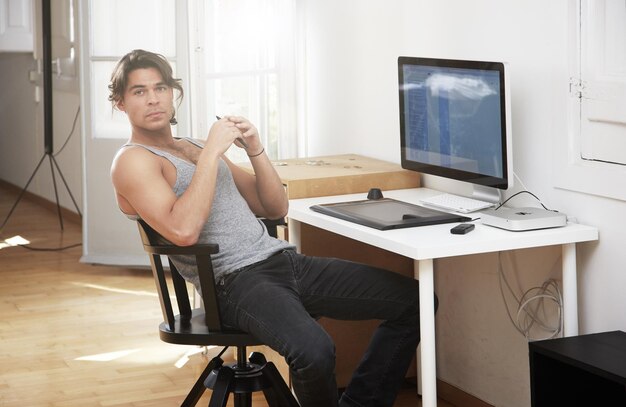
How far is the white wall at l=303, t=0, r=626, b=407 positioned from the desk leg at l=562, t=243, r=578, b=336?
7 cm

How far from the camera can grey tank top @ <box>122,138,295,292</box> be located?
8.98 feet

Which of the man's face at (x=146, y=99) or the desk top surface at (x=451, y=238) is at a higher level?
the man's face at (x=146, y=99)

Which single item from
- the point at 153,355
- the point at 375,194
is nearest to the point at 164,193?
the point at 375,194

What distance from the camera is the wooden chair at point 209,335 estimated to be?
8.52ft

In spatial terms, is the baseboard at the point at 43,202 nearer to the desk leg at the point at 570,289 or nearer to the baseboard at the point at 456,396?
the baseboard at the point at 456,396

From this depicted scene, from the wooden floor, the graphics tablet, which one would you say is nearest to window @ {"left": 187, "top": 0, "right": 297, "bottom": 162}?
the wooden floor

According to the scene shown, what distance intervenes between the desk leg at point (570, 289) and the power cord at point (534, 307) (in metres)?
0.11

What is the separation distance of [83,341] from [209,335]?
1.70 m

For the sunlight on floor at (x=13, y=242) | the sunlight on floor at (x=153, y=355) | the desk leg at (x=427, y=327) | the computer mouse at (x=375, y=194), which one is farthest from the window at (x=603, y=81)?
the sunlight on floor at (x=13, y=242)

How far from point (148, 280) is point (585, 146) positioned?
9.51 ft

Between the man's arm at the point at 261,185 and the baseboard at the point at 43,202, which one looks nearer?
the man's arm at the point at 261,185

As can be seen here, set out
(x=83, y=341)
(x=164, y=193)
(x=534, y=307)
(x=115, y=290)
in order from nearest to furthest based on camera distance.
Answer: (x=164, y=193), (x=534, y=307), (x=83, y=341), (x=115, y=290)

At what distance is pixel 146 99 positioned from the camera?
2.77 meters

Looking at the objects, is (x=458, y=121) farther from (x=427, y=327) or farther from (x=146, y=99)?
(x=146, y=99)
